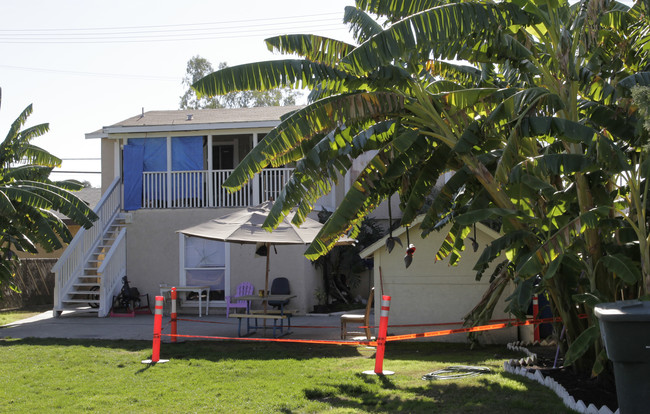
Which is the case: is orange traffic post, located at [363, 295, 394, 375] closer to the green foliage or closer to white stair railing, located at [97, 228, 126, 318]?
white stair railing, located at [97, 228, 126, 318]

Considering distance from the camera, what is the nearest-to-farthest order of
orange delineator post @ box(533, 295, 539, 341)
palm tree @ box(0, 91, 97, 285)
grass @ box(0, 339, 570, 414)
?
grass @ box(0, 339, 570, 414)
orange delineator post @ box(533, 295, 539, 341)
palm tree @ box(0, 91, 97, 285)

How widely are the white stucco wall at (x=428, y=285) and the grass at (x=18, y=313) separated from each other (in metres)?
10.1

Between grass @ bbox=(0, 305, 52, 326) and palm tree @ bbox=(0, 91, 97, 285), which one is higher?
palm tree @ bbox=(0, 91, 97, 285)

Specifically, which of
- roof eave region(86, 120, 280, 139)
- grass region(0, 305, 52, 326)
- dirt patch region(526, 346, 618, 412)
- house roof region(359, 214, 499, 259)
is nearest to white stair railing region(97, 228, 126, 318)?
grass region(0, 305, 52, 326)

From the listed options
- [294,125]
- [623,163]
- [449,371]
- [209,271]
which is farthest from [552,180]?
[209,271]

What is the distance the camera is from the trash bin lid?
5406mm

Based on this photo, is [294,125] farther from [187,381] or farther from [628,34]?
[628,34]

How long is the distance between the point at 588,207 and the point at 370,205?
3.18 metres

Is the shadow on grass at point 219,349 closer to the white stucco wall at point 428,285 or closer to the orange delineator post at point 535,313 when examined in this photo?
the white stucco wall at point 428,285

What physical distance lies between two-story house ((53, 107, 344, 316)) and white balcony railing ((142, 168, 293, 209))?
3 cm

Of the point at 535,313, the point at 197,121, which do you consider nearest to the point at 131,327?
the point at 197,121

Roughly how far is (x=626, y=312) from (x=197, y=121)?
16864 millimetres

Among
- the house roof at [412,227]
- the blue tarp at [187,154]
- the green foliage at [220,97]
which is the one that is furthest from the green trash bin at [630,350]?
the green foliage at [220,97]

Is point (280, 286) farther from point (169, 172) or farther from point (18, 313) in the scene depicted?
point (18, 313)
